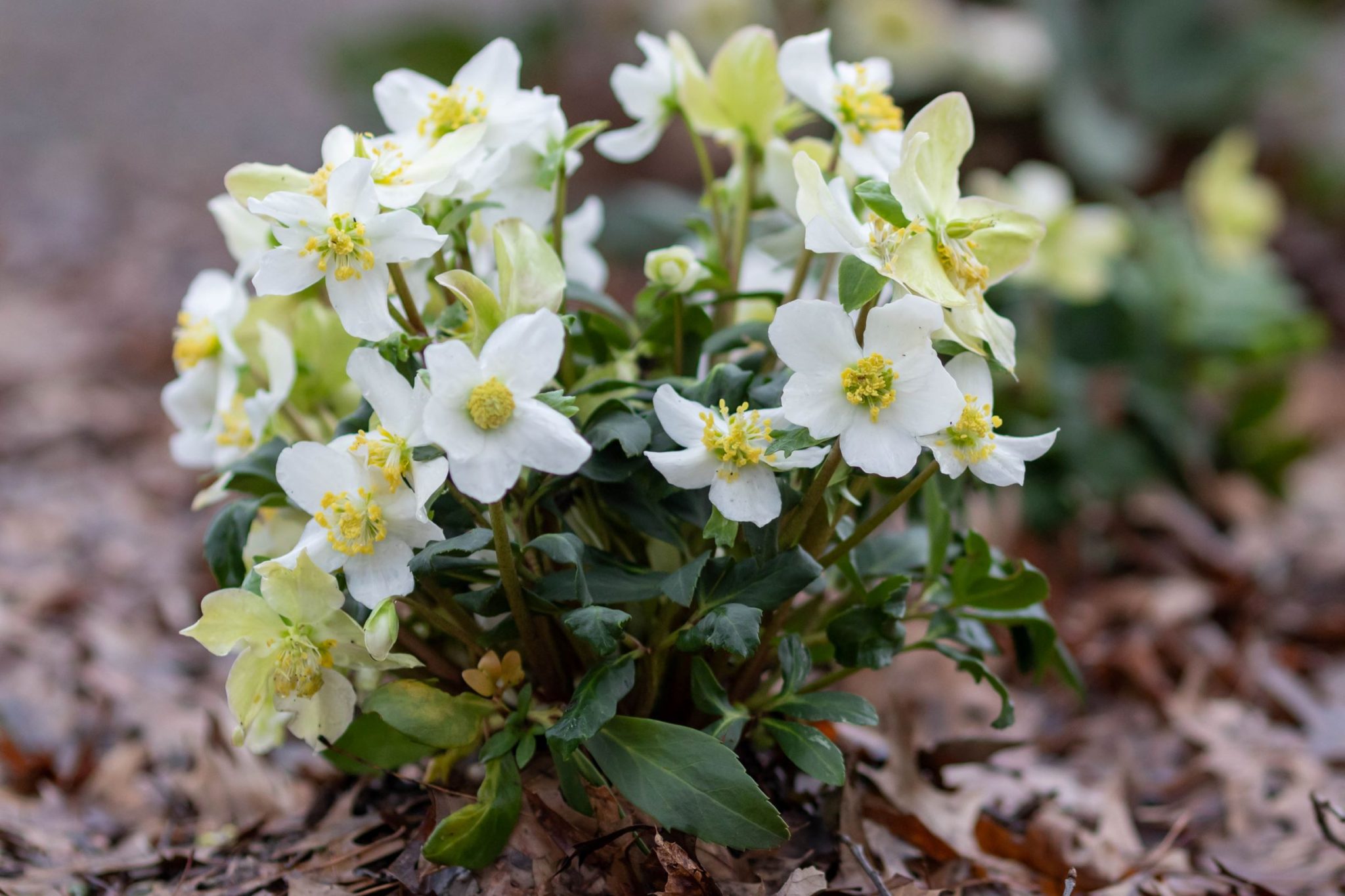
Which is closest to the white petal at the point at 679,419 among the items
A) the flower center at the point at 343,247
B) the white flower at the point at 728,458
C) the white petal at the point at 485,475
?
the white flower at the point at 728,458

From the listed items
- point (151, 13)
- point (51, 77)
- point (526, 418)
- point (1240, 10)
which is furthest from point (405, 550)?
point (151, 13)

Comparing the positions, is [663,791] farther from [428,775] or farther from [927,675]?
[927,675]

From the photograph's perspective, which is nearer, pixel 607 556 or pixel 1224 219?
pixel 607 556

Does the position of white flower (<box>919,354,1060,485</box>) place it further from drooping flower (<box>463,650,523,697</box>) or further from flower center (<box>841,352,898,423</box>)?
drooping flower (<box>463,650,523,697</box>)

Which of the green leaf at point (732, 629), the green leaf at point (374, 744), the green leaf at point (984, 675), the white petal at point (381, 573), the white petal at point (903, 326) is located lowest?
the green leaf at point (984, 675)

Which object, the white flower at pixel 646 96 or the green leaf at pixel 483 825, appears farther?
the white flower at pixel 646 96

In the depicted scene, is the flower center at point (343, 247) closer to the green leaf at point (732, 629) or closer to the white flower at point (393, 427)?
the white flower at point (393, 427)
